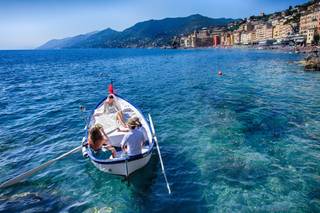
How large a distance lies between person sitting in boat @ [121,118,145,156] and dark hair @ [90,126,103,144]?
2032 millimetres

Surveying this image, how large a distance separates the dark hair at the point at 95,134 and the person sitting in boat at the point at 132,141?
80.0 inches

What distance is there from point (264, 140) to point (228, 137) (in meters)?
2.11

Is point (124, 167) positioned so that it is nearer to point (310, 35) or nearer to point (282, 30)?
point (310, 35)

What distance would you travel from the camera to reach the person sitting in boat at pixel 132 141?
11148 millimetres

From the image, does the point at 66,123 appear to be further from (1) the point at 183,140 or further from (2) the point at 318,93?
(2) the point at 318,93

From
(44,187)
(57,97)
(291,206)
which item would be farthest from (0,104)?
(291,206)

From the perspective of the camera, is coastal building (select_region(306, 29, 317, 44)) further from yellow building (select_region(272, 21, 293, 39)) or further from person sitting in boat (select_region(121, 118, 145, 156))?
person sitting in boat (select_region(121, 118, 145, 156))

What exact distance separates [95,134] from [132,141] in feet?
8.04

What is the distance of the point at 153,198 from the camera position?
34.4ft

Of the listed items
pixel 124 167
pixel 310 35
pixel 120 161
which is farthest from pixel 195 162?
pixel 310 35

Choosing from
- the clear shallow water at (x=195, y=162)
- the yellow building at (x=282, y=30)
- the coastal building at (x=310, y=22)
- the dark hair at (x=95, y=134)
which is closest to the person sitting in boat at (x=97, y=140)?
the dark hair at (x=95, y=134)

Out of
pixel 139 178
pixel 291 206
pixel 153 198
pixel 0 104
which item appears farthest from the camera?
pixel 0 104

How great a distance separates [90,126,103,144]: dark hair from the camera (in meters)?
12.5

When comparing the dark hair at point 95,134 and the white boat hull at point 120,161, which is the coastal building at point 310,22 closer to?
the white boat hull at point 120,161
